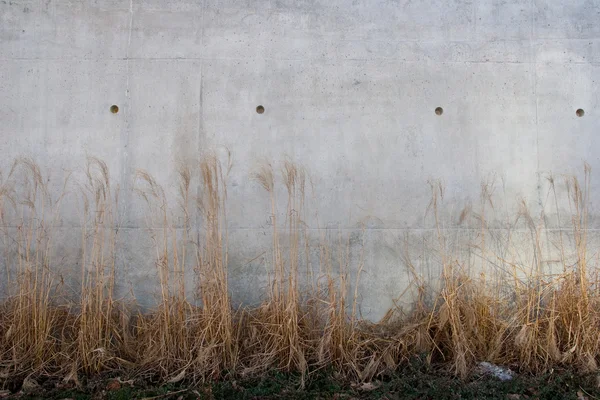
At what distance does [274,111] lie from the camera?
12.2 ft

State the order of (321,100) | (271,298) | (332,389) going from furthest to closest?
(321,100)
(271,298)
(332,389)

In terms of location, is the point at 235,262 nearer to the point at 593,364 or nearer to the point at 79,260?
the point at 79,260

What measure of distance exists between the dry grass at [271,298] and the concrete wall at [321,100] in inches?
4.5

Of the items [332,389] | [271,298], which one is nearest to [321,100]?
[271,298]

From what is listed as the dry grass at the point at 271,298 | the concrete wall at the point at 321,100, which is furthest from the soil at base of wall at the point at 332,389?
the concrete wall at the point at 321,100

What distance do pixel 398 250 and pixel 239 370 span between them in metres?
1.27

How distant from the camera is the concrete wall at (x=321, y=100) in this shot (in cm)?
366

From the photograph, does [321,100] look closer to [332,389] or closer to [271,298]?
[271,298]

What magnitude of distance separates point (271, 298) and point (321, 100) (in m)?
1.33

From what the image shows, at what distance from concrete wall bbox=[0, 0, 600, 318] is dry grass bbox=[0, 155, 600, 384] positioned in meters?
0.11

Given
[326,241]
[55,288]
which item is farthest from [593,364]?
[55,288]

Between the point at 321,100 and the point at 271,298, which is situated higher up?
the point at 321,100

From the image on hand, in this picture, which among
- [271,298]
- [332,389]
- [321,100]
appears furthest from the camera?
[321,100]

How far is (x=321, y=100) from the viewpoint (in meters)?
3.72
